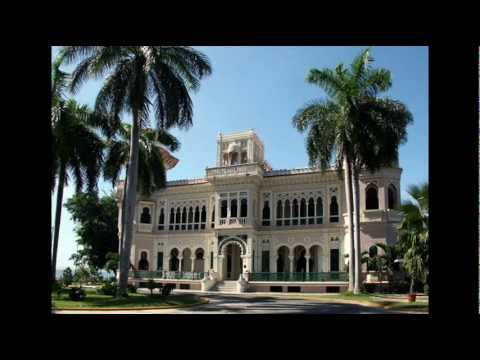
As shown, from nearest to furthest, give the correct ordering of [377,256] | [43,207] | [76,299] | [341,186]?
[43,207]
[76,299]
[377,256]
[341,186]

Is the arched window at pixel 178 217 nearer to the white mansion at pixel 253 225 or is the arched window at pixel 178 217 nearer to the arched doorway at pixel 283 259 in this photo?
the white mansion at pixel 253 225

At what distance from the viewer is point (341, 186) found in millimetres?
33969

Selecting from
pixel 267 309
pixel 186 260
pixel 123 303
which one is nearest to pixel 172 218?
pixel 186 260

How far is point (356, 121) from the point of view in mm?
23781

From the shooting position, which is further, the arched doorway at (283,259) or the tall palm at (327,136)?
the arched doorway at (283,259)

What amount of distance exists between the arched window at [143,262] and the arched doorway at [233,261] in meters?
7.49

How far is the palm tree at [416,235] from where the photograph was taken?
18750mm

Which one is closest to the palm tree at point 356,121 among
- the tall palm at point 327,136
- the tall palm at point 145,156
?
the tall palm at point 327,136

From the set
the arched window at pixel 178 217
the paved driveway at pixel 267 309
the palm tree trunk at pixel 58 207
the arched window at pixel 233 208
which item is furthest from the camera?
the arched window at pixel 178 217

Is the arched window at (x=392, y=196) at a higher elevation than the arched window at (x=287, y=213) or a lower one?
higher

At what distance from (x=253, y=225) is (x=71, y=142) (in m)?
16.1
